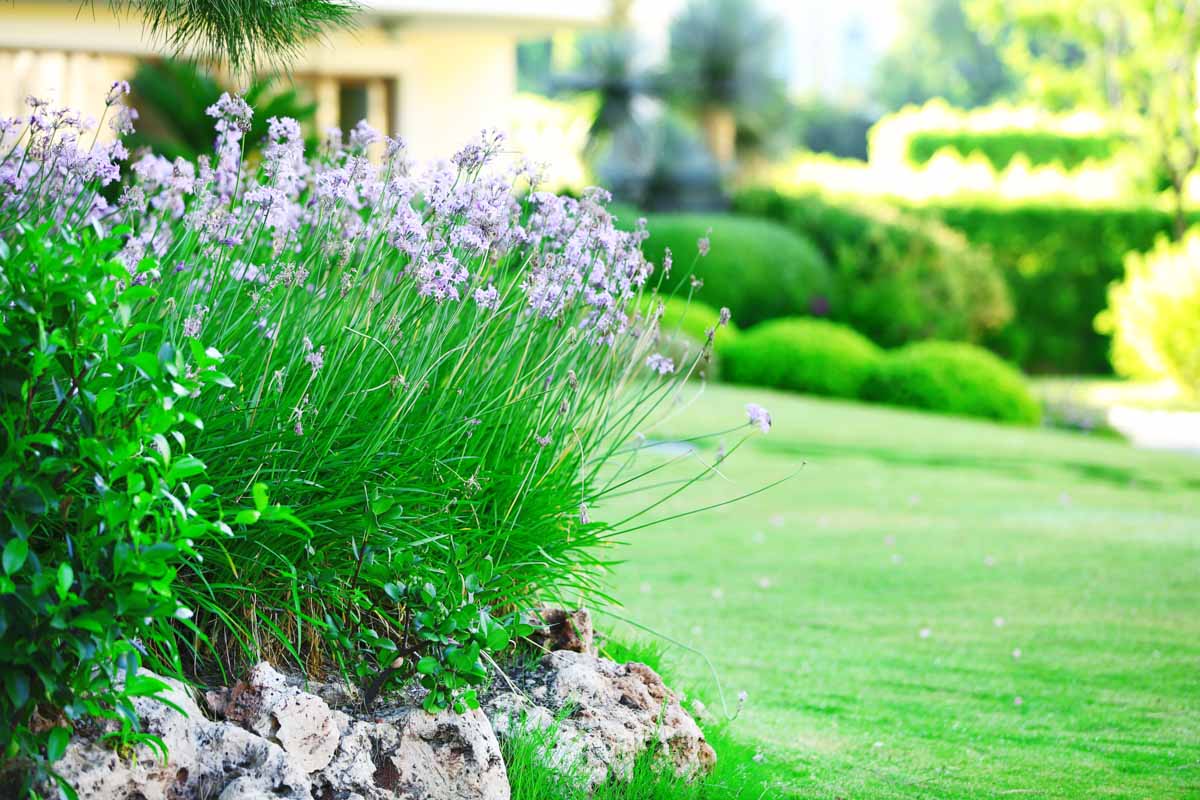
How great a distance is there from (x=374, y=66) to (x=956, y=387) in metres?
6.73

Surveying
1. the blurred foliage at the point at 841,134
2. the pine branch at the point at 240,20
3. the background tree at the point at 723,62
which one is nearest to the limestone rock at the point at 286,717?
the pine branch at the point at 240,20

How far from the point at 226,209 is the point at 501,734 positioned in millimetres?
1724

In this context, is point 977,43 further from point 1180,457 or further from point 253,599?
point 253,599

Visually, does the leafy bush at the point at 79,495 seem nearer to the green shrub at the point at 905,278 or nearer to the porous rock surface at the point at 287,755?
the porous rock surface at the point at 287,755

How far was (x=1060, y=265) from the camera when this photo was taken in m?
19.0

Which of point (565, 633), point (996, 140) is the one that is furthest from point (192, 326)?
point (996, 140)

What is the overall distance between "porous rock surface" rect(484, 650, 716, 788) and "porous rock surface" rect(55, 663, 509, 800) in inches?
8.5

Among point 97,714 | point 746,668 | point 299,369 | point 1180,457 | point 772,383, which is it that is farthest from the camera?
point 772,383

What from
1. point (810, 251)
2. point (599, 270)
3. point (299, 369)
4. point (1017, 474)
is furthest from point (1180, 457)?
point (299, 369)

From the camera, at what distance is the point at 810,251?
17.2 metres

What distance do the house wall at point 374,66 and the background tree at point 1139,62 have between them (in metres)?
12.4

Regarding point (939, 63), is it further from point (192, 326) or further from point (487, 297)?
point (192, 326)

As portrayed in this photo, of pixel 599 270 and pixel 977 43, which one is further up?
pixel 977 43

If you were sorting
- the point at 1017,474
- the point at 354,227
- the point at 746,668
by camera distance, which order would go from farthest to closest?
1. the point at 1017,474
2. the point at 746,668
3. the point at 354,227
